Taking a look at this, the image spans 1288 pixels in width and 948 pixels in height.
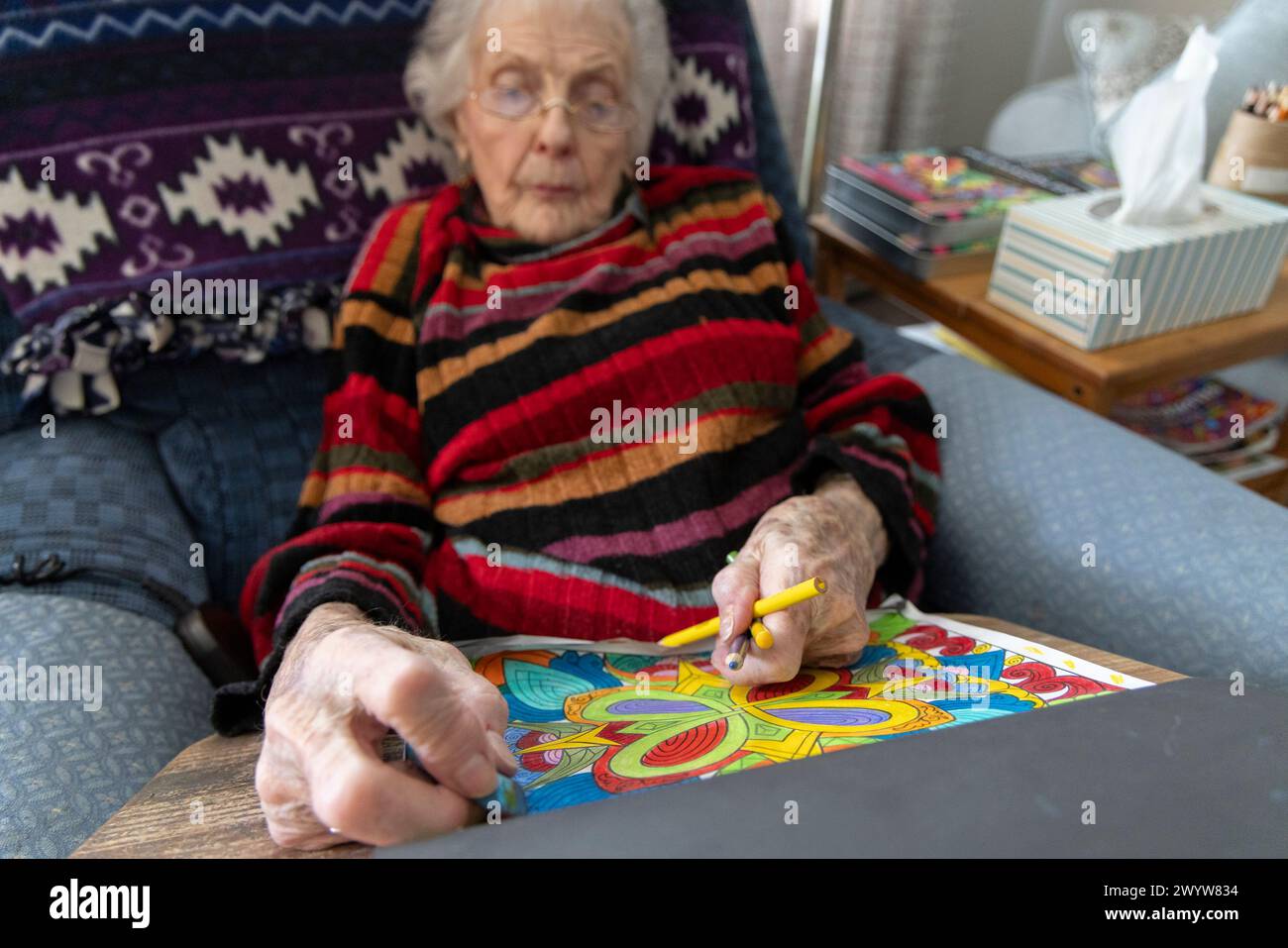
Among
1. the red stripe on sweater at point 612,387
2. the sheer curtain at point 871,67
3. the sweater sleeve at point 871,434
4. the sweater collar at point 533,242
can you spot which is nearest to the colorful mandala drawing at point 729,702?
the sweater sleeve at point 871,434

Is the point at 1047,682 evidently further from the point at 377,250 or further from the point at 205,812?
the point at 377,250

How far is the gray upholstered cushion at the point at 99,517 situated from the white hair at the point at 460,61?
1.80ft

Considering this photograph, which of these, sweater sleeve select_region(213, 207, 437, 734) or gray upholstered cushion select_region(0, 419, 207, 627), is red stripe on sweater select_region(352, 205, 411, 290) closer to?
sweater sleeve select_region(213, 207, 437, 734)

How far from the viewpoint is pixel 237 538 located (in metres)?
1.08

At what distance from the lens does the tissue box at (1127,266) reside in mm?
1215

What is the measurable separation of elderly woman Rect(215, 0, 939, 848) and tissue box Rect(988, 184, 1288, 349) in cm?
32

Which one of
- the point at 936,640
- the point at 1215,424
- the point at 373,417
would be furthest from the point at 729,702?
the point at 1215,424

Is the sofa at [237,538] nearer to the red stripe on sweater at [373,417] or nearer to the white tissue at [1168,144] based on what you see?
the red stripe on sweater at [373,417]

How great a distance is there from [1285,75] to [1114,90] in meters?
0.29

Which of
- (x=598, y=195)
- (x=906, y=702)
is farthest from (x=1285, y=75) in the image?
(x=906, y=702)

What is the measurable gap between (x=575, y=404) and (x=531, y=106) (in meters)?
0.36

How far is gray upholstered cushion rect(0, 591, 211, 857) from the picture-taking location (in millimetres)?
691
